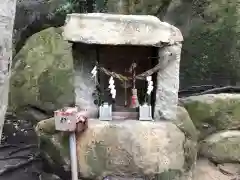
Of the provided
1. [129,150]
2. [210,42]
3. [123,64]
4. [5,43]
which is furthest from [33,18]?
[5,43]

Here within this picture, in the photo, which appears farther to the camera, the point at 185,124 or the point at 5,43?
the point at 185,124

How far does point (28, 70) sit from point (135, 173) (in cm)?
380

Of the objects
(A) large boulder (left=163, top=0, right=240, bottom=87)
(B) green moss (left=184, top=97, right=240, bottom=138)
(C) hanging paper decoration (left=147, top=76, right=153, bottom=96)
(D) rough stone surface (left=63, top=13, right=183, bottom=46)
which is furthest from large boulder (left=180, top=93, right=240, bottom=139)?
(A) large boulder (left=163, top=0, right=240, bottom=87)

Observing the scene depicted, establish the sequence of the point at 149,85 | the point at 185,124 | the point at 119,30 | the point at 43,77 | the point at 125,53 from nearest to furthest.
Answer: the point at 119,30 → the point at 149,85 → the point at 185,124 → the point at 125,53 → the point at 43,77

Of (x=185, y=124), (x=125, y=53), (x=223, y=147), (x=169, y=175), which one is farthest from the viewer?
(x=223, y=147)

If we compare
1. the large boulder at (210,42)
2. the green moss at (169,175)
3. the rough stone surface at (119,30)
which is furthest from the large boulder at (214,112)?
the large boulder at (210,42)

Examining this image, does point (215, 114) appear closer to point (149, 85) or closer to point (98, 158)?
point (149, 85)

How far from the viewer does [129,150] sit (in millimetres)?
4031

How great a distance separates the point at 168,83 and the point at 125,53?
721mm

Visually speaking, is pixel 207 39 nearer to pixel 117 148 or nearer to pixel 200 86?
pixel 200 86

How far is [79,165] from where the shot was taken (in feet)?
13.5

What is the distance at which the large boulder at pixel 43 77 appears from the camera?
22.6 ft

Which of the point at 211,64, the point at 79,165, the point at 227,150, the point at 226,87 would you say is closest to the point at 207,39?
the point at 211,64

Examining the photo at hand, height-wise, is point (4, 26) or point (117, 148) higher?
point (4, 26)
